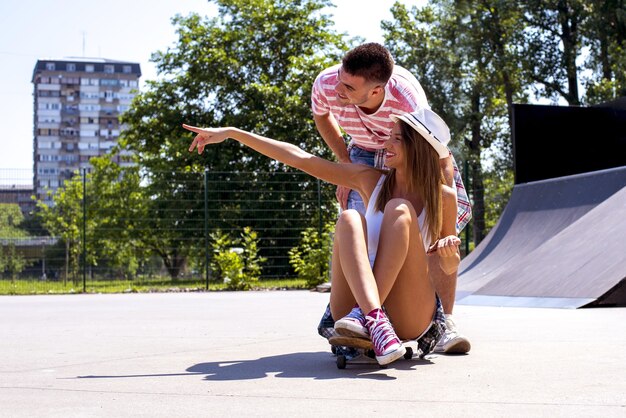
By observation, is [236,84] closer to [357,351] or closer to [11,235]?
[11,235]

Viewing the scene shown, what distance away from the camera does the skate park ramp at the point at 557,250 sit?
21.2ft

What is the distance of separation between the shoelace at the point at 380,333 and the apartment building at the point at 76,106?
13442 cm

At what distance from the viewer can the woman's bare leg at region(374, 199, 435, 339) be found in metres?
3.20

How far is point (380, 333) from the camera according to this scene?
2.99 meters

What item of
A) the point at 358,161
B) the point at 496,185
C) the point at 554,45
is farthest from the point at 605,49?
the point at 358,161

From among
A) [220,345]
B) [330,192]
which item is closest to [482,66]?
[330,192]

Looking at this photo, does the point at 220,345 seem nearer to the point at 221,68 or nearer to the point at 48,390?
the point at 48,390

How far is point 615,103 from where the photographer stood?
10617 mm

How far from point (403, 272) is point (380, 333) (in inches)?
15.8

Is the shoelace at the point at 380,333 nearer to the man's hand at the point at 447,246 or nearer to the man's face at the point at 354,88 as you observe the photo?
the man's hand at the point at 447,246

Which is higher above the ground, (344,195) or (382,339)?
(344,195)

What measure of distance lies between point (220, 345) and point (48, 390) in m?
1.63

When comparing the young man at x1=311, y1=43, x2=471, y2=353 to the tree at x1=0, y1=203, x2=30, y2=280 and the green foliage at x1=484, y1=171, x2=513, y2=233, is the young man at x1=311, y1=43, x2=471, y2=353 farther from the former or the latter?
the green foliage at x1=484, y1=171, x2=513, y2=233

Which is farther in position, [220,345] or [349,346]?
[220,345]
